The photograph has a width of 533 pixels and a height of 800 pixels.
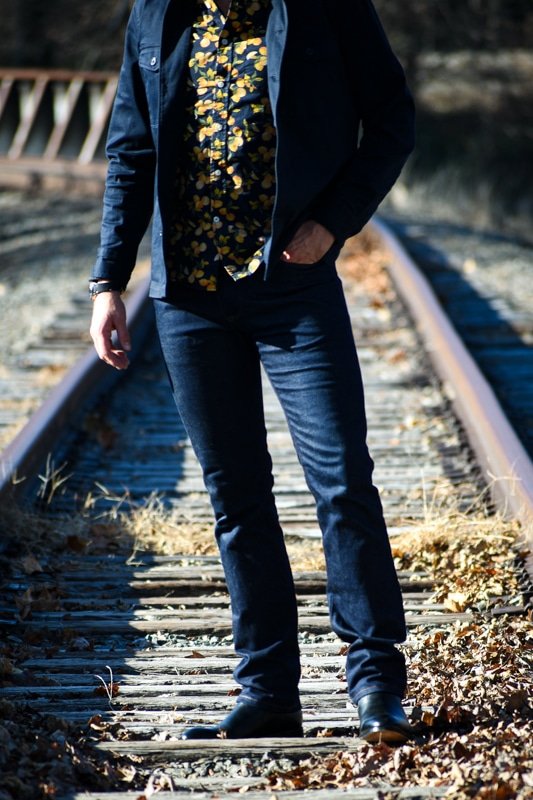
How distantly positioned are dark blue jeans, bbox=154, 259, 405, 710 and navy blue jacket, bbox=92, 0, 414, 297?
131 mm

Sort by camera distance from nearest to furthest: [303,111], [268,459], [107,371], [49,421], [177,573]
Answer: [303,111] < [268,459] < [177,573] < [49,421] < [107,371]

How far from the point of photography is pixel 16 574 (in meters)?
4.27

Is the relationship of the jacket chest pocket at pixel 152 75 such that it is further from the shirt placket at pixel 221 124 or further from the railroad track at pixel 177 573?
the railroad track at pixel 177 573

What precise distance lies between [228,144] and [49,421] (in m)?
3.07

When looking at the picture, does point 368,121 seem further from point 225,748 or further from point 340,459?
point 225,748

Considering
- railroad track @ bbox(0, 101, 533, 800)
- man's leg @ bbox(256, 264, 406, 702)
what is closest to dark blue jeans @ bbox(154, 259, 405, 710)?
man's leg @ bbox(256, 264, 406, 702)

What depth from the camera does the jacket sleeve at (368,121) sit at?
273 cm

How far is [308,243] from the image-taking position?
276 cm

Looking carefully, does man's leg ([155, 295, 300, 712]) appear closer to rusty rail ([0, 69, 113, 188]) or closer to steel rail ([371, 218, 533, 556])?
steel rail ([371, 218, 533, 556])

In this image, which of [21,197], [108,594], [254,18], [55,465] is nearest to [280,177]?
[254,18]

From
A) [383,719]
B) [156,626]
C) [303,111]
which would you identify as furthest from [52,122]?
[383,719]

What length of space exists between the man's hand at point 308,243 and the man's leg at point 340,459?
1.4 inches

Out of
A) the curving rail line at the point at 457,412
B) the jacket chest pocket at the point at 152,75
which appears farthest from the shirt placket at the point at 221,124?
the curving rail line at the point at 457,412

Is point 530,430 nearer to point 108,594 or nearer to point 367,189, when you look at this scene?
point 108,594
